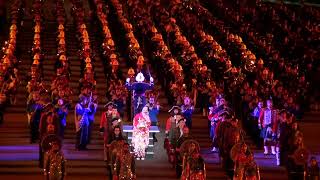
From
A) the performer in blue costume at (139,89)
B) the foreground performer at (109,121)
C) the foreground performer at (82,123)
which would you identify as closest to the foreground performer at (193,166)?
the foreground performer at (109,121)

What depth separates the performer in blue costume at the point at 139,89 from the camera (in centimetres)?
2600

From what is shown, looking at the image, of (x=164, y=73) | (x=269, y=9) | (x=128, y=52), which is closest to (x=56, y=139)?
(x=164, y=73)

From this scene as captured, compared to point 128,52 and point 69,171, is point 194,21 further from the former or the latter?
point 69,171

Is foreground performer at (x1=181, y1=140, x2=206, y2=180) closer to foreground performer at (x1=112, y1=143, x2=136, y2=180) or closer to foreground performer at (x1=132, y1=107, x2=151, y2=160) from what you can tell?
foreground performer at (x1=112, y1=143, x2=136, y2=180)

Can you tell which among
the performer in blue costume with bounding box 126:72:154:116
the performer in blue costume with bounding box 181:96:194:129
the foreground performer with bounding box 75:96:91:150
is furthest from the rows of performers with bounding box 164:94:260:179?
the foreground performer with bounding box 75:96:91:150

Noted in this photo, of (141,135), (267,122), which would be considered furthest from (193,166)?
(267,122)

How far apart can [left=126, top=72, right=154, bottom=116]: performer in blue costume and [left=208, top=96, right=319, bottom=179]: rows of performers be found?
1.97 m

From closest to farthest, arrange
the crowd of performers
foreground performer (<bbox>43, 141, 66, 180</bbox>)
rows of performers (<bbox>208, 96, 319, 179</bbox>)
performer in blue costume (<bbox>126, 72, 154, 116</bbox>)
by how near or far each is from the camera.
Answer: foreground performer (<bbox>43, 141, 66, 180</bbox>) < the crowd of performers < rows of performers (<bbox>208, 96, 319, 179</bbox>) < performer in blue costume (<bbox>126, 72, 154, 116</bbox>)

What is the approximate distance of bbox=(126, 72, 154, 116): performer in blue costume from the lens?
26000 mm

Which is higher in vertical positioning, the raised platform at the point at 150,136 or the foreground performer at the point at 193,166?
the raised platform at the point at 150,136

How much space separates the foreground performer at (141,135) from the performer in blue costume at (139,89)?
2146mm

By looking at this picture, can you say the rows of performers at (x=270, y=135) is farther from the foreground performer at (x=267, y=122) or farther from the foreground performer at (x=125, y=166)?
the foreground performer at (x=125, y=166)

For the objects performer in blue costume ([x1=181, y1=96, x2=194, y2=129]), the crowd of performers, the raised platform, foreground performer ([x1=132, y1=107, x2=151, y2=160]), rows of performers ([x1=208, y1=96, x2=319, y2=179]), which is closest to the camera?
the crowd of performers

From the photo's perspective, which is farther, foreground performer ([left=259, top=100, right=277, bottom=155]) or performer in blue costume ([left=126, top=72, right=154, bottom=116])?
performer in blue costume ([left=126, top=72, right=154, bottom=116])
